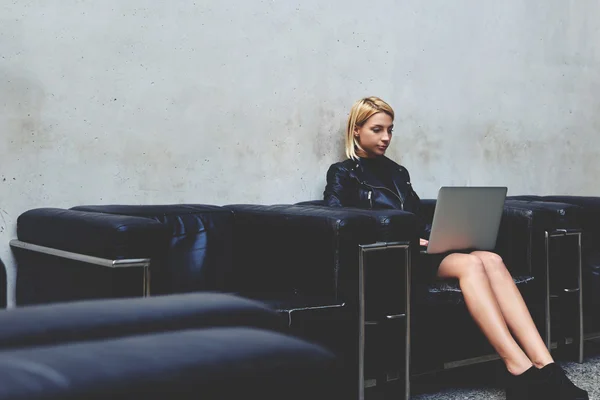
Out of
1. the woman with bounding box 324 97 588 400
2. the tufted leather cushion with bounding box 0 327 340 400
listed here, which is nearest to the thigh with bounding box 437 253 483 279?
the woman with bounding box 324 97 588 400

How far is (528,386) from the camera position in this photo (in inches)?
122

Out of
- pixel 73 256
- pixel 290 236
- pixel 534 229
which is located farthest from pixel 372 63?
pixel 73 256

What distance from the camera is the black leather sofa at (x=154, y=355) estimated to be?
59cm

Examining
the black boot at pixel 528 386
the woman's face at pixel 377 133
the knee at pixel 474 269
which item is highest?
the woman's face at pixel 377 133

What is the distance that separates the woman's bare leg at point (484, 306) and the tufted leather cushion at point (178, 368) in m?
2.60

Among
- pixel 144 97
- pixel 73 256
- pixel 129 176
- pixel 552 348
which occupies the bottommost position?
pixel 552 348

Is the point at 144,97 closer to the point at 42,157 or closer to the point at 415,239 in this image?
the point at 42,157

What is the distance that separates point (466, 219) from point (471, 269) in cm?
25

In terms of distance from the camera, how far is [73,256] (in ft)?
9.05

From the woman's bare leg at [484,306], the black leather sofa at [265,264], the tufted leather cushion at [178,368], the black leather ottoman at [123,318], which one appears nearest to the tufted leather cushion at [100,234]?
the black leather sofa at [265,264]

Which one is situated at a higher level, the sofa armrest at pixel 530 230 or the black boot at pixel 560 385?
the sofa armrest at pixel 530 230

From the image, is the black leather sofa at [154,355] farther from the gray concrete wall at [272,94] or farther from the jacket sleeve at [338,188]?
the jacket sleeve at [338,188]

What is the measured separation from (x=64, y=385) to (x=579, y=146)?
552cm

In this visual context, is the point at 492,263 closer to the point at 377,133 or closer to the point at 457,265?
the point at 457,265
